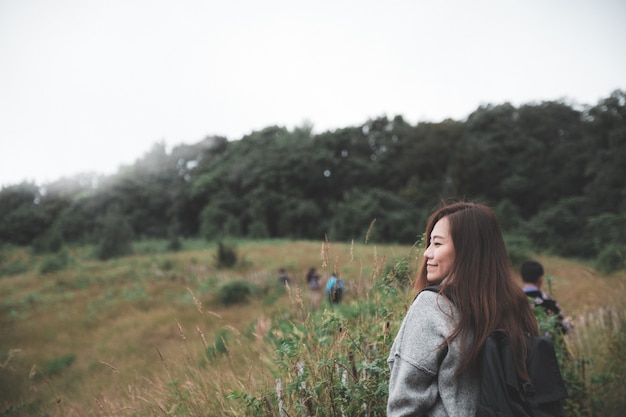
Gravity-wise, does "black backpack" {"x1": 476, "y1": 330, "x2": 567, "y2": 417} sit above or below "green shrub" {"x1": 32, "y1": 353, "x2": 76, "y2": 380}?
above

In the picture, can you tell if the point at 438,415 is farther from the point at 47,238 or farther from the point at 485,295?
the point at 47,238

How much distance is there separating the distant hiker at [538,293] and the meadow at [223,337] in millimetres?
335

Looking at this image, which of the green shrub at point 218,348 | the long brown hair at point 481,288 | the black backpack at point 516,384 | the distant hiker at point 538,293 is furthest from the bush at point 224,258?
the black backpack at point 516,384

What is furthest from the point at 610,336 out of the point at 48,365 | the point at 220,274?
the point at 220,274

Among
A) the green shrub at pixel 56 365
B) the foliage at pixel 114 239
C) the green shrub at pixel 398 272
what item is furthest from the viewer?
the foliage at pixel 114 239

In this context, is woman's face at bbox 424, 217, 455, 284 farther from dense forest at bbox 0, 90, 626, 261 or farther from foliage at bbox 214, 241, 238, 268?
dense forest at bbox 0, 90, 626, 261

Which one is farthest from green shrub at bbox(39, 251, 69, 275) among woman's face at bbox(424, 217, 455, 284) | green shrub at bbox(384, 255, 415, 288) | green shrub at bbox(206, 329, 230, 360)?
woman's face at bbox(424, 217, 455, 284)

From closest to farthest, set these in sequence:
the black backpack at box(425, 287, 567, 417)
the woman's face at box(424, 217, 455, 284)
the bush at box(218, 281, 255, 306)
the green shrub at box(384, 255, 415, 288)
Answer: the black backpack at box(425, 287, 567, 417)
the woman's face at box(424, 217, 455, 284)
the green shrub at box(384, 255, 415, 288)
the bush at box(218, 281, 255, 306)

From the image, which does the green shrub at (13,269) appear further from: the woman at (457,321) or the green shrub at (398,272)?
the woman at (457,321)

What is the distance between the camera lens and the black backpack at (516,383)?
3.51 ft

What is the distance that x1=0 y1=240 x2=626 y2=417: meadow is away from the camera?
7.02 ft

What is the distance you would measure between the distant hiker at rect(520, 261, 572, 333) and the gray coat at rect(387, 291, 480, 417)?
255cm

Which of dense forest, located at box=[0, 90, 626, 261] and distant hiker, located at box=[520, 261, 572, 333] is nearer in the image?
distant hiker, located at box=[520, 261, 572, 333]

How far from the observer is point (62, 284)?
1526 centimetres
